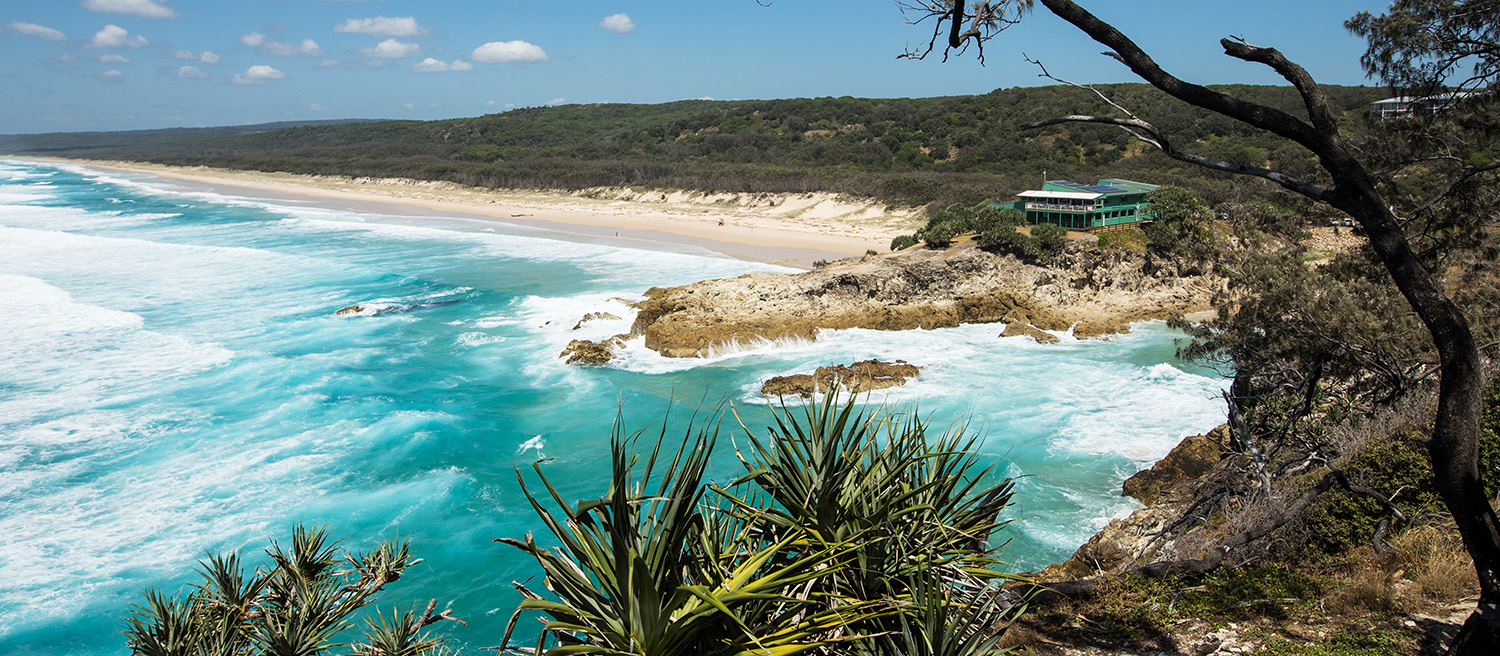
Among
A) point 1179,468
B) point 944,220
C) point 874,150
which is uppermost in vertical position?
point 874,150

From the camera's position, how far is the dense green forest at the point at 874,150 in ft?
148

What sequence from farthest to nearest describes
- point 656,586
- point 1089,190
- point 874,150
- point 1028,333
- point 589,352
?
point 874,150 < point 1089,190 < point 1028,333 < point 589,352 < point 656,586

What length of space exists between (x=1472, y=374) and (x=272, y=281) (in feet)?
121

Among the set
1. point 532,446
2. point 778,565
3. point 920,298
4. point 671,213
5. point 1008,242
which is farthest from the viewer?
point 671,213

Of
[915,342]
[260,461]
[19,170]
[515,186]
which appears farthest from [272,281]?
[19,170]

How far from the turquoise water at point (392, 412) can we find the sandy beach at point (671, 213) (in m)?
5.75

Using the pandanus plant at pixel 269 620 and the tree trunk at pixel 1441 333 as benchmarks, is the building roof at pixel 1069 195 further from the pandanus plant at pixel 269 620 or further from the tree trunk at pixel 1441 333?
the pandanus plant at pixel 269 620

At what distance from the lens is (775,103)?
325 feet

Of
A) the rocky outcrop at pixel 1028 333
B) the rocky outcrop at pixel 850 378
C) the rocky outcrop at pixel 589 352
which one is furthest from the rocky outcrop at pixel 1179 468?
the rocky outcrop at pixel 589 352

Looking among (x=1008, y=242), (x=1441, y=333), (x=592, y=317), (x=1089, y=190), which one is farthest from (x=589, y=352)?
(x=1441, y=333)

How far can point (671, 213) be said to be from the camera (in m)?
50.8

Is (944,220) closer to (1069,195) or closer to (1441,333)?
(1069,195)

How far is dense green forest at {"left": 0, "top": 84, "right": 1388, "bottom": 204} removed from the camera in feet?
148

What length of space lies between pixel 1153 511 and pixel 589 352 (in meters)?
14.2
